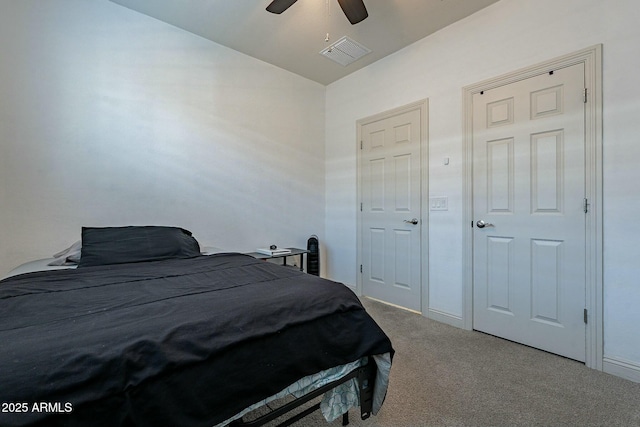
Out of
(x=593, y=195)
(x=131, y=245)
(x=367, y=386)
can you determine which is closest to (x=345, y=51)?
(x=593, y=195)

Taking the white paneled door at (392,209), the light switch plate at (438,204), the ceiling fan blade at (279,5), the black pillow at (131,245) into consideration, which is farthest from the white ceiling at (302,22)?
the black pillow at (131,245)

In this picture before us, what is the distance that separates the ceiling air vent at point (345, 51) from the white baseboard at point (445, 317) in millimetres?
2799

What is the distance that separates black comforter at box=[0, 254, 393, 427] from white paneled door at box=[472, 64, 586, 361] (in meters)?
1.68

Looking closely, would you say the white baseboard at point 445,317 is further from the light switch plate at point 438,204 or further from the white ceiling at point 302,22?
the white ceiling at point 302,22

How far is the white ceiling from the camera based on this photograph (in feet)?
8.25

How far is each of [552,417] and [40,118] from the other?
12.7 feet

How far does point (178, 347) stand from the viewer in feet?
2.94

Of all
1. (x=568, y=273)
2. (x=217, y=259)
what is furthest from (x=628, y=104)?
(x=217, y=259)

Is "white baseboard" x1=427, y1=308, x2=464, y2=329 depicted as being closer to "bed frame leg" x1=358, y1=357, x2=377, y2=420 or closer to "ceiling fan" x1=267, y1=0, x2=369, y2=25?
"bed frame leg" x1=358, y1=357, x2=377, y2=420

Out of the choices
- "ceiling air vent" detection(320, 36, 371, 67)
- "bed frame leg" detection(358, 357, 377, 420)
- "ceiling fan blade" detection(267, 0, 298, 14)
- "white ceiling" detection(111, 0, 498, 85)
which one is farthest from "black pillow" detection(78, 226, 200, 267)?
"ceiling air vent" detection(320, 36, 371, 67)

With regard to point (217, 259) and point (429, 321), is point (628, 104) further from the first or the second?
point (217, 259)

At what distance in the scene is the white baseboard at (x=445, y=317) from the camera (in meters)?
2.71

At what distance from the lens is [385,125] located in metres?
3.39

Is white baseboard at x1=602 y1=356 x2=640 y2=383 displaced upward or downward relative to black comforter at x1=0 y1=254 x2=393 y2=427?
downward
